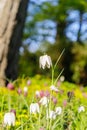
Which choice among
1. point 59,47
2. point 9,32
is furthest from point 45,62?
point 59,47

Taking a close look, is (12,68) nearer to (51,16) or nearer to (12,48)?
(12,48)

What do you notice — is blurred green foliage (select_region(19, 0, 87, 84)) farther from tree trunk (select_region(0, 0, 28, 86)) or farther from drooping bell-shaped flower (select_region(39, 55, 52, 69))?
drooping bell-shaped flower (select_region(39, 55, 52, 69))

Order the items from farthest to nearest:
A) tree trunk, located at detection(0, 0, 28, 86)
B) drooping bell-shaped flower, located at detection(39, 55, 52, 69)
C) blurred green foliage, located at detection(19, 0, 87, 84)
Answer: blurred green foliage, located at detection(19, 0, 87, 84)
tree trunk, located at detection(0, 0, 28, 86)
drooping bell-shaped flower, located at detection(39, 55, 52, 69)

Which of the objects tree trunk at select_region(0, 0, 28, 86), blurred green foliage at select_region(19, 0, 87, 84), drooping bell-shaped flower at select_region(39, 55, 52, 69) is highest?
drooping bell-shaped flower at select_region(39, 55, 52, 69)

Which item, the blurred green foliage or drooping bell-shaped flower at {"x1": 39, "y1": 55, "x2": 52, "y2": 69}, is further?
the blurred green foliage

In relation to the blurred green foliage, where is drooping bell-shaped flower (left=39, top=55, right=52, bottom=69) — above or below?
above

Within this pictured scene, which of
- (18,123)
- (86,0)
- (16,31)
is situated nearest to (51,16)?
(86,0)

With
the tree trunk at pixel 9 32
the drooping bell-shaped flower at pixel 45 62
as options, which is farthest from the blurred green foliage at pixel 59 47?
the drooping bell-shaped flower at pixel 45 62

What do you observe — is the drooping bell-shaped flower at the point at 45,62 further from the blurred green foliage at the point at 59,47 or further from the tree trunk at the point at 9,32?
the blurred green foliage at the point at 59,47

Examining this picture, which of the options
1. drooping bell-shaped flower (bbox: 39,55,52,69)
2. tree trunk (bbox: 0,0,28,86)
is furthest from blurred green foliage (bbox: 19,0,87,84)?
drooping bell-shaped flower (bbox: 39,55,52,69)
